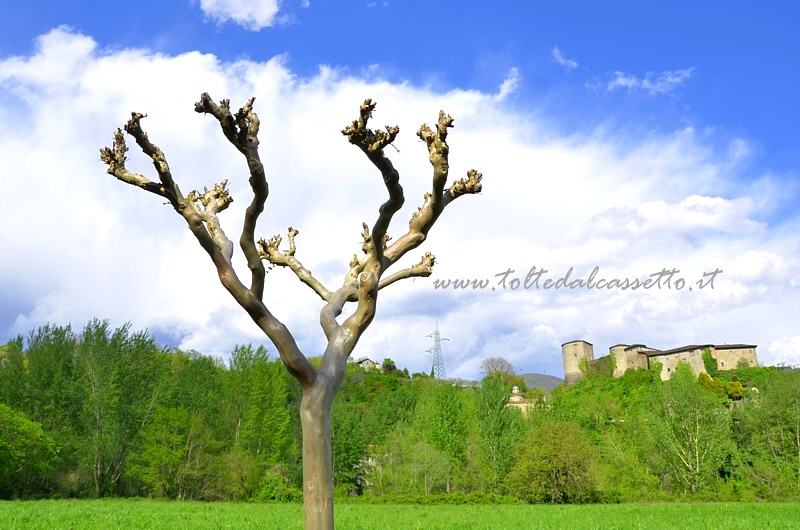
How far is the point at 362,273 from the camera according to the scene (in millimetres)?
6746

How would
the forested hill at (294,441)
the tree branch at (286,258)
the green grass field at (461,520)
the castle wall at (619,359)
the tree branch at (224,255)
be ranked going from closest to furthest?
the tree branch at (224,255) → the tree branch at (286,258) → the green grass field at (461,520) → the forested hill at (294,441) → the castle wall at (619,359)

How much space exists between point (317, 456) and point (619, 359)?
429 feet

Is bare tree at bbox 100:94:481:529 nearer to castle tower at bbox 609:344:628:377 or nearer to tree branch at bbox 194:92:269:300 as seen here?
tree branch at bbox 194:92:269:300

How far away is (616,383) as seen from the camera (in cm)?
11231

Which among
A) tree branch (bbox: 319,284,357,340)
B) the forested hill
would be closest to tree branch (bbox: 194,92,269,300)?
tree branch (bbox: 319,284,357,340)

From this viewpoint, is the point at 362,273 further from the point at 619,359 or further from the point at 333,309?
the point at 619,359

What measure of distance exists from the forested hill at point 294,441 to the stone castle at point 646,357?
216ft

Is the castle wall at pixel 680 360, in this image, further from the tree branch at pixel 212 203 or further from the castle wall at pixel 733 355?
the tree branch at pixel 212 203

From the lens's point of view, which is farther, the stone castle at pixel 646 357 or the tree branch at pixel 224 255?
the stone castle at pixel 646 357

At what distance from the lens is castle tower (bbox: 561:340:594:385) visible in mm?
137500

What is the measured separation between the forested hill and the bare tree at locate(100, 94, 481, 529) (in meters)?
37.0

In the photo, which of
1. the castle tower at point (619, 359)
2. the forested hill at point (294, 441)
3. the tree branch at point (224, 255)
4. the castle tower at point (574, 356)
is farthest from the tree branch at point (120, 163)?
the castle tower at point (574, 356)

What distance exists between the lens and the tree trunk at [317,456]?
602 centimetres

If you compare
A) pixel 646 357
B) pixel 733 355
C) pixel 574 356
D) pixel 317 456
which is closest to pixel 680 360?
pixel 646 357
